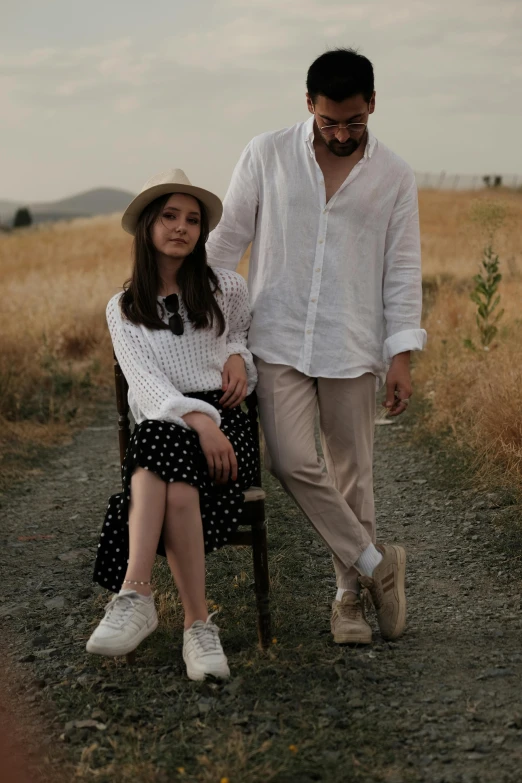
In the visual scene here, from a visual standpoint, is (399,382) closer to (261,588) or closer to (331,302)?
(331,302)

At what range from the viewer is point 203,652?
3246 millimetres

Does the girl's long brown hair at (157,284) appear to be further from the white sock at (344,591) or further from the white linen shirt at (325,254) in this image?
the white sock at (344,591)

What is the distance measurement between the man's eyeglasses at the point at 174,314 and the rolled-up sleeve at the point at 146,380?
0.11m

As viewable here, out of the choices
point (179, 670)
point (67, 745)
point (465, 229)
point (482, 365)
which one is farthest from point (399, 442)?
point (67, 745)

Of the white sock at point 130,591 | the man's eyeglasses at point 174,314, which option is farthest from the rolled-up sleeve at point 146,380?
the white sock at point 130,591

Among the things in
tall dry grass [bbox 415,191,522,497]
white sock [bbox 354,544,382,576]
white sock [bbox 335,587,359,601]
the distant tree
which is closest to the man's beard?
white sock [bbox 354,544,382,576]

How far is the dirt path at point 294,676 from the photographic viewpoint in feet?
8.96

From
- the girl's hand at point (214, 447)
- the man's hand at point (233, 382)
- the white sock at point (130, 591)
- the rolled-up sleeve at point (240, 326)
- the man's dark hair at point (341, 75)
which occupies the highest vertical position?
the man's dark hair at point (341, 75)

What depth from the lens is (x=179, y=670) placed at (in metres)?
3.37

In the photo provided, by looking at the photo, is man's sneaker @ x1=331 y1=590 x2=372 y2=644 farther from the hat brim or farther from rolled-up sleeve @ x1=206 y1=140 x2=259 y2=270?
the hat brim

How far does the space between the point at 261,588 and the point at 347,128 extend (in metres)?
1.64

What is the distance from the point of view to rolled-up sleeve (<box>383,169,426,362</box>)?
3637 millimetres

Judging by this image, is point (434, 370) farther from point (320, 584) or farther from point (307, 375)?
point (307, 375)

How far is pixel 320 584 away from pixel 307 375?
3.81ft
